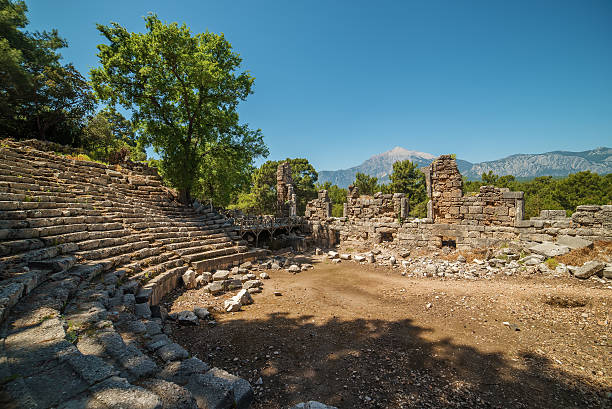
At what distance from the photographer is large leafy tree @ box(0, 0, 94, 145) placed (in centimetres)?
1398

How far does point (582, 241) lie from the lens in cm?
806

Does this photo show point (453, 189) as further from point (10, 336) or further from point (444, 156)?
point (10, 336)

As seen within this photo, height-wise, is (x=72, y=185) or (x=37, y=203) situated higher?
(x=72, y=185)

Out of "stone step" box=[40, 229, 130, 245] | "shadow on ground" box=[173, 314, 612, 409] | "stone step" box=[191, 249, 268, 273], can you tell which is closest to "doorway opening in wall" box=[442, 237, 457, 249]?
"shadow on ground" box=[173, 314, 612, 409]

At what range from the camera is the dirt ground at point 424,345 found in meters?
3.31

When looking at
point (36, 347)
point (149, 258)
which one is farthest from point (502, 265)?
point (149, 258)

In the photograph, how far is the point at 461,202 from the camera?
37.0ft

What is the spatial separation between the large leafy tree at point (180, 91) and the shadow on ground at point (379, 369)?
35.9 feet

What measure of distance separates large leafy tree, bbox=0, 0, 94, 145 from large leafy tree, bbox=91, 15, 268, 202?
628 centimetres

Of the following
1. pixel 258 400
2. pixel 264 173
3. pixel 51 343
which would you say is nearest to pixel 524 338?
pixel 258 400

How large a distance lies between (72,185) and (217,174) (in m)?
6.43

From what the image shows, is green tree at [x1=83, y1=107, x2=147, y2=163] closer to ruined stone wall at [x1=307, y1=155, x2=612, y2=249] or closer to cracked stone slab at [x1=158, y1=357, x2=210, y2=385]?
ruined stone wall at [x1=307, y1=155, x2=612, y2=249]

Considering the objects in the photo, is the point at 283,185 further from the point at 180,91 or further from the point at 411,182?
the point at 411,182

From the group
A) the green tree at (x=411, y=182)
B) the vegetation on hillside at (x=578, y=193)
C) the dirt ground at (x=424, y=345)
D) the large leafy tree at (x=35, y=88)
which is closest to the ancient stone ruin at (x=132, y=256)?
the dirt ground at (x=424, y=345)
